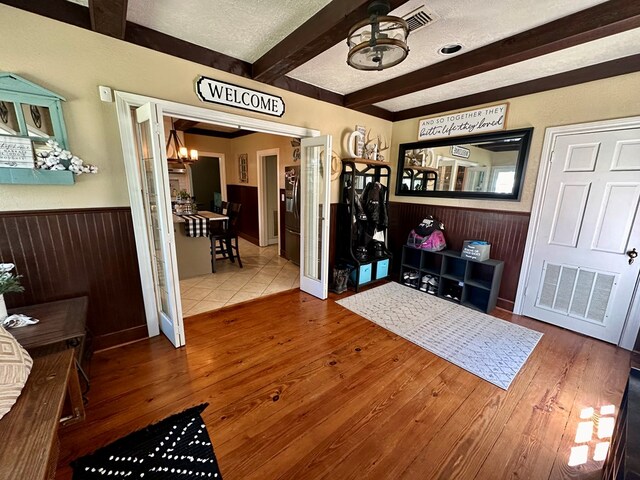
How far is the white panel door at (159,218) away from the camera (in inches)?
75.8

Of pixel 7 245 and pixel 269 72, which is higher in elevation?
pixel 269 72

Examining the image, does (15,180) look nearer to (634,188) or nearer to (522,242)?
(522,242)

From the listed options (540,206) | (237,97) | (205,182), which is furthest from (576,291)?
(205,182)

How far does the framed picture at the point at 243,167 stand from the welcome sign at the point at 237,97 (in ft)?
11.0

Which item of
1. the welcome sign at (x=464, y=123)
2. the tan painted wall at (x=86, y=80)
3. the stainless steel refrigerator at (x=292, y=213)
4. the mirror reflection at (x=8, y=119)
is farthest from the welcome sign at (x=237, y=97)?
the welcome sign at (x=464, y=123)

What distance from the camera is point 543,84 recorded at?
8.71 ft

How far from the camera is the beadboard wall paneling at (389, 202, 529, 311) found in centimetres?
301

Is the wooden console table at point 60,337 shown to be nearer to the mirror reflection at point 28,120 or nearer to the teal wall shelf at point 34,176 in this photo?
the teal wall shelf at point 34,176

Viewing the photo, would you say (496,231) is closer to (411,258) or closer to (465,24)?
(411,258)

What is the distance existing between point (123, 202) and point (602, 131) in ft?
14.0

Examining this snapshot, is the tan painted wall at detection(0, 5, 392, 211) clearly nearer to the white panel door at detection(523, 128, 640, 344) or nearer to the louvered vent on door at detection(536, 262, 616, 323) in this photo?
the white panel door at detection(523, 128, 640, 344)

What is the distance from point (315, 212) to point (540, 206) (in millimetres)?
2458

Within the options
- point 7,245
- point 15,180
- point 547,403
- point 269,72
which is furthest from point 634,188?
point 7,245

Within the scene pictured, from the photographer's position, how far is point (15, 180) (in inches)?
66.9
